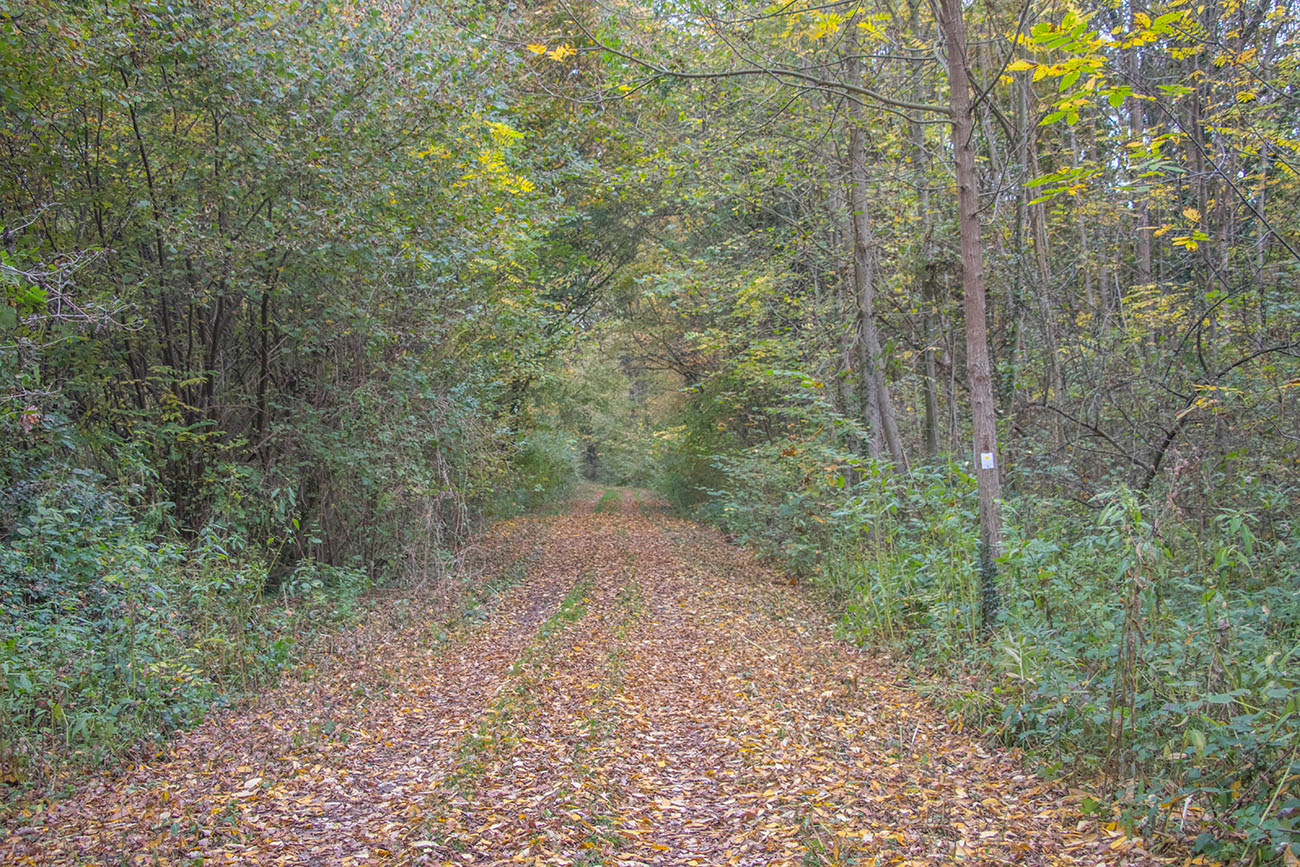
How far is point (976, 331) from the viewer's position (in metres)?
6.21

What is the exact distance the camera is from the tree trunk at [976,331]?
243 inches

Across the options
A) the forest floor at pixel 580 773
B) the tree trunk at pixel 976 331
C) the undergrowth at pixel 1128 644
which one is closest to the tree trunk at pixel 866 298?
the undergrowth at pixel 1128 644

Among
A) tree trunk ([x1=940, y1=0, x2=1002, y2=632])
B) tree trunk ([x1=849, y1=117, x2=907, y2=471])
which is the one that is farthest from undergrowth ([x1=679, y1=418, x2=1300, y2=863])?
tree trunk ([x1=849, y1=117, x2=907, y2=471])

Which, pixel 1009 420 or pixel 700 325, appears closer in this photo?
pixel 1009 420

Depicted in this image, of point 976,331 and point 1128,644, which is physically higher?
point 976,331

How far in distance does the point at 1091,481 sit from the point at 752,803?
5.60 metres

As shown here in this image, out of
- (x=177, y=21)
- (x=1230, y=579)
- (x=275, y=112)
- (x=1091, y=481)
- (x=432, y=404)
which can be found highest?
(x=177, y=21)

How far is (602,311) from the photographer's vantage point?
20047 mm

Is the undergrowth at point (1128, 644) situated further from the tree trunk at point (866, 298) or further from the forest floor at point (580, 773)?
the tree trunk at point (866, 298)

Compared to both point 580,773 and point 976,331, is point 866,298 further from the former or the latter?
point 580,773

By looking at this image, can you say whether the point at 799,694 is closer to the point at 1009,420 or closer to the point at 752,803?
the point at 752,803

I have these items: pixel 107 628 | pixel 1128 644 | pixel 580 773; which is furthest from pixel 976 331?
pixel 107 628

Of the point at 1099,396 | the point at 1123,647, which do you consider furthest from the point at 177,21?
the point at 1099,396

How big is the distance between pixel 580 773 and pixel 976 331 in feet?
14.9
